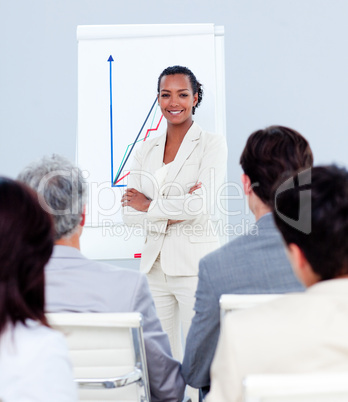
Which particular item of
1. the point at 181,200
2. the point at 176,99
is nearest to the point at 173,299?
the point at 181,200

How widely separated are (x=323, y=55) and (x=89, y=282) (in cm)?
Result: 328

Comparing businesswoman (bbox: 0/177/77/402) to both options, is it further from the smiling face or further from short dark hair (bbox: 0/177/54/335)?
the smiling face

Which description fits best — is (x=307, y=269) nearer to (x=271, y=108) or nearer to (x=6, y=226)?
(x=6, y=226)

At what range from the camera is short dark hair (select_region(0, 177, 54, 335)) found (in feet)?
3.10

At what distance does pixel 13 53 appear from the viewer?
4480 millimetres

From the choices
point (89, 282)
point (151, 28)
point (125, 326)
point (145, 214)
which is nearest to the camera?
point (125, 326)

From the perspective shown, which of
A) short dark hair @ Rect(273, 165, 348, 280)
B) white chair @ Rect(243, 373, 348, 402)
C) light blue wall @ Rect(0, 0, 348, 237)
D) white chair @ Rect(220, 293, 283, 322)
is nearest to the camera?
white chair @ Rect(243, 373, 348, 402)

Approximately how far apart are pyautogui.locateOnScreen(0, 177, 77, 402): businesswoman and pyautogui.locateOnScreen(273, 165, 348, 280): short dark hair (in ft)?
1.47

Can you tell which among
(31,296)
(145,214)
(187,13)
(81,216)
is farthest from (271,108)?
(31,296)

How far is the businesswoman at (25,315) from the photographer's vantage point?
3.07 ft

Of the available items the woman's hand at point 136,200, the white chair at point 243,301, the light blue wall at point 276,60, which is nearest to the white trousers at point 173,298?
the woman's hand at point 136,200

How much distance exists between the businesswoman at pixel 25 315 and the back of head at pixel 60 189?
64 cm

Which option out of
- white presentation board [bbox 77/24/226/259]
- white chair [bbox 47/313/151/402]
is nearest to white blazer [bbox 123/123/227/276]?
white presentation board [bbox 77/24/226/259]

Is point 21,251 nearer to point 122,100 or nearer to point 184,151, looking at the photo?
point 184,151
